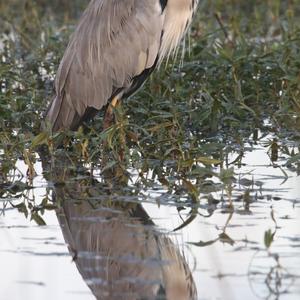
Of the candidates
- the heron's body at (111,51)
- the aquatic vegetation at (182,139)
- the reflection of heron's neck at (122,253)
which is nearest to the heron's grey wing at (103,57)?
the heron's body at (111,51)

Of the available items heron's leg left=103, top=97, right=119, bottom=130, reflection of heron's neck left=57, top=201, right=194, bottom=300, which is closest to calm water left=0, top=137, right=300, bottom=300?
reflection of heron's neck left=57, top=201, right=194, bottom=300

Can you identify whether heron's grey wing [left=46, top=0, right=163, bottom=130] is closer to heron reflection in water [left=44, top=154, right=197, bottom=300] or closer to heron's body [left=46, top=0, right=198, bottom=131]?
heron's body [left=46, top=0, right=198, bottom=131]

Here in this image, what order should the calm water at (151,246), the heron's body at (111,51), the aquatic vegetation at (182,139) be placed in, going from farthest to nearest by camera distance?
the heron's body at (111,51) → the aquatic vegetation at (182,139) → the calm water at (151,246)

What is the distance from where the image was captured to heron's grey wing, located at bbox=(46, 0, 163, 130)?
794cm

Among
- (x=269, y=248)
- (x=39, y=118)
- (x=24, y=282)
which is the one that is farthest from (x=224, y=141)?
(x=24, y=282)

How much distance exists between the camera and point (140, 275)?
16.6 feet

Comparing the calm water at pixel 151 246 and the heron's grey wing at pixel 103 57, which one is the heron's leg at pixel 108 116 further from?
the calm water at pixel 151 246

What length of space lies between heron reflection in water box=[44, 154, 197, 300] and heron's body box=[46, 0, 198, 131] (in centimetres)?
132

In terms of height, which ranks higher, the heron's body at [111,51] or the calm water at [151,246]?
the heron's body at [111,51]

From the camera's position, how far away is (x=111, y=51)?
8078mm

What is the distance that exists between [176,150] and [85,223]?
1.25 metres

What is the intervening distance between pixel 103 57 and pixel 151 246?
285cm

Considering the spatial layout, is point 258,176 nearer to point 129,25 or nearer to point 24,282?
point 129,25

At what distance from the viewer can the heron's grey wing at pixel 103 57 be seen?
794 cm
